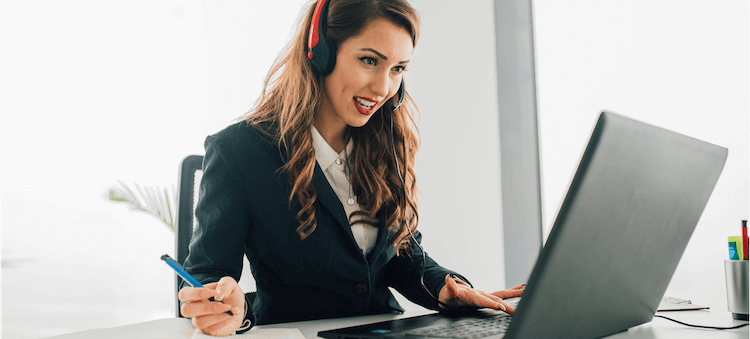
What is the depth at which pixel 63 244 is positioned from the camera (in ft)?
6.68

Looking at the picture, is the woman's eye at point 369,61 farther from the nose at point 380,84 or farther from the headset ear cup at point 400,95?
the headset ear cup at point 400,95

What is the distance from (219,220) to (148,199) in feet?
4.80

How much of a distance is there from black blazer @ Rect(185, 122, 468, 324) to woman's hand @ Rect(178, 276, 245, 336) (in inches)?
8.0

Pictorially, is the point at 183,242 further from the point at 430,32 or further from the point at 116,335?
the point at 430,32

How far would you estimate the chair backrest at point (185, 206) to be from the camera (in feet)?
3.40

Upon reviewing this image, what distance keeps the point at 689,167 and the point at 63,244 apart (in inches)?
91.8

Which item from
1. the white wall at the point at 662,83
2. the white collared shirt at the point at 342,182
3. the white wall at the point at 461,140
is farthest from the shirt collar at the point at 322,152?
the white wall at the point at 461,140

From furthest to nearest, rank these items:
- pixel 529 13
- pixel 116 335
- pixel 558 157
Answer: pixel 529 13 < pixel 558 157 < pixel 116 335

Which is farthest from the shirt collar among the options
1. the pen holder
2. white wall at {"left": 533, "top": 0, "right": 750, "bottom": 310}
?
the pen holder

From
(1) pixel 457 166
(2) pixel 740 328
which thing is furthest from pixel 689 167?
(1) pixel 457 166

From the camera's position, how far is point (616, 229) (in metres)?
0.45

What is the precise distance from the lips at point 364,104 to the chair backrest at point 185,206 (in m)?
0.41

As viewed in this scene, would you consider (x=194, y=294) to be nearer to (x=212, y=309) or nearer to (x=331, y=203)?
(x=212, y=309)

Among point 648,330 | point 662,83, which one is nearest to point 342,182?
point 648,330
